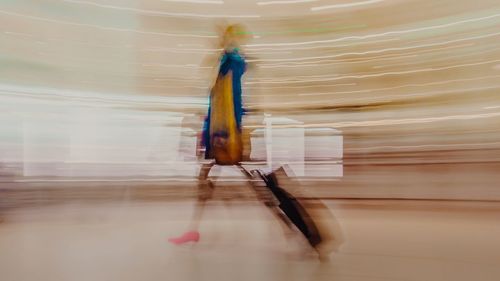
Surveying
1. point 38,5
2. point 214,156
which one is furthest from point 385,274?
point 38,5

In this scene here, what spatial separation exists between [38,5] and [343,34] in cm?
97

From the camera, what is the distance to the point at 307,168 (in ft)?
4.10

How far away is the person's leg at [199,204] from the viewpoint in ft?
A: 4.37

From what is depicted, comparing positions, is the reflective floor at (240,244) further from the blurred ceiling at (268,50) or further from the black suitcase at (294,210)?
the blurred ceiling at (268,50)

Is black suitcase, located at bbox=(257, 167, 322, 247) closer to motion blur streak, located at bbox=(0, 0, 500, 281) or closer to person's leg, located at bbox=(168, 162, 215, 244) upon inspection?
motion blur streak, located at bbox=(0, 0, 500, 281)

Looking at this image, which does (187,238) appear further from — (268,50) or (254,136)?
(268,50)

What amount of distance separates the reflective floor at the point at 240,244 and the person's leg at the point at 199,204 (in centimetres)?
2

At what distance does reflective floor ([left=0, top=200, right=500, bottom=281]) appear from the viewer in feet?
3.51

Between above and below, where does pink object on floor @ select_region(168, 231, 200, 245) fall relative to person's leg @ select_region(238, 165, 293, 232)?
below

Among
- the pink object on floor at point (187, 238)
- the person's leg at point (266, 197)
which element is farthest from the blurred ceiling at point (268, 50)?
the pink object on floor at point (187, 238)

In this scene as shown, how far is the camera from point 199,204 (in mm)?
1341

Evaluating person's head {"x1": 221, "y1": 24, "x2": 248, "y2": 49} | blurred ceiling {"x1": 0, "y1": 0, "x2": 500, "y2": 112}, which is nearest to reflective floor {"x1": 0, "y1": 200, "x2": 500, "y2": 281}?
blurred ceiling {"x1": 0, "y1": 0, "x2": 500, "y2": 112}

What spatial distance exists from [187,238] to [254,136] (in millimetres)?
343

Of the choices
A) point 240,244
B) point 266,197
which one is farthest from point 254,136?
point 240,244
